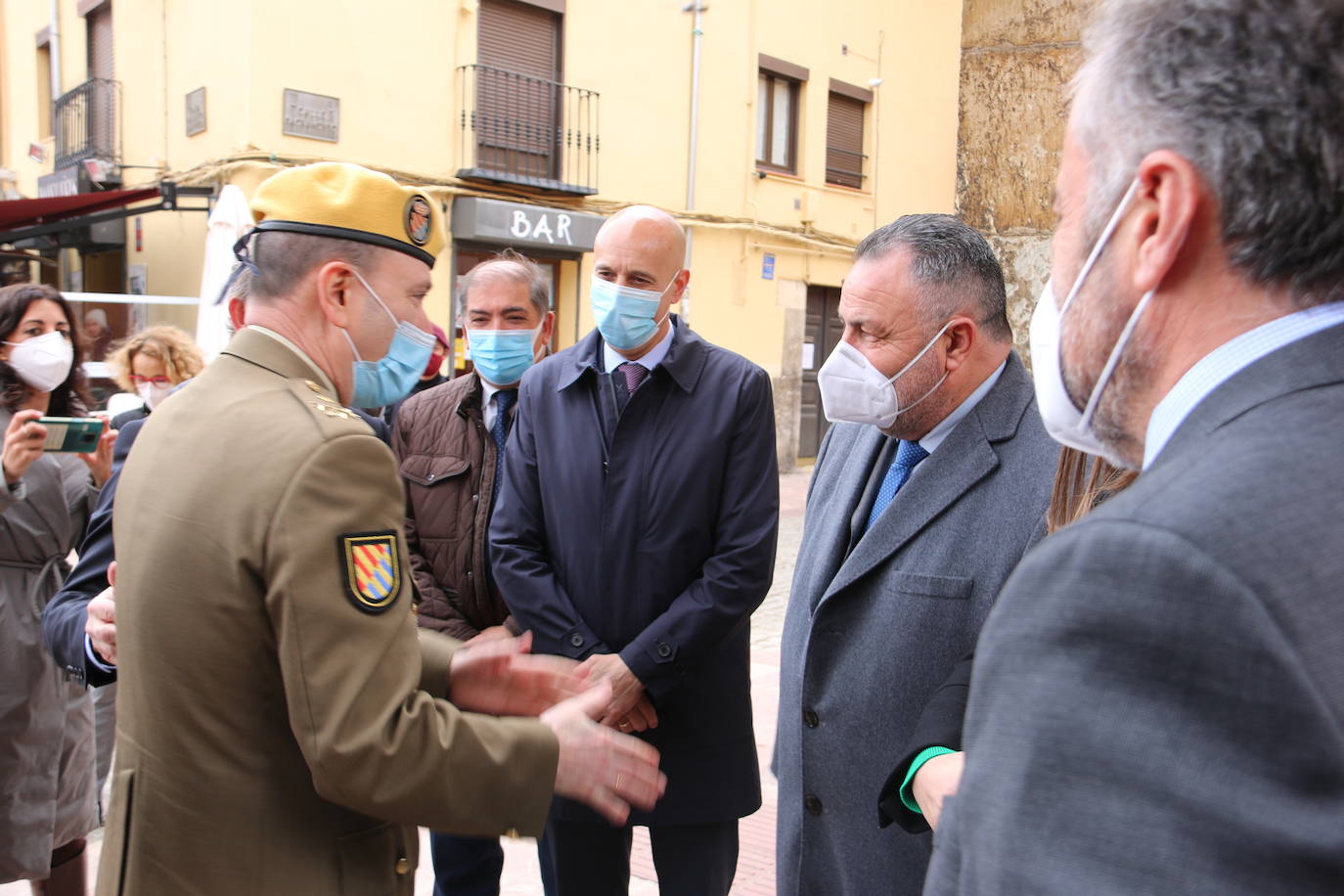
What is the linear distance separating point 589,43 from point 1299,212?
1427 cm

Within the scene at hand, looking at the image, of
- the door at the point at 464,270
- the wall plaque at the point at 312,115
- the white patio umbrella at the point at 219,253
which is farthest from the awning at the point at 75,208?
the white patio umbrella at the point at 219,253

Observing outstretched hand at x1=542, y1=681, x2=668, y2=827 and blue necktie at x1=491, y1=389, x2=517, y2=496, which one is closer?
outstretched hand at x1=542, y1=681, x2=668, y2=827

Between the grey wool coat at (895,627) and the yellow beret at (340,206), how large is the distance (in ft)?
3.52

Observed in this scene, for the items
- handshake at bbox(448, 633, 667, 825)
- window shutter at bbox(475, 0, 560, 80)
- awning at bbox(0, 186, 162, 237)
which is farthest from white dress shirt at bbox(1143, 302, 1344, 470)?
window shutter at bbox(475, 0, 560, 80)

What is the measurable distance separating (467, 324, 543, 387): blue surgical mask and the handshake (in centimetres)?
133

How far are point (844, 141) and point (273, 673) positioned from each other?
17.1 metres

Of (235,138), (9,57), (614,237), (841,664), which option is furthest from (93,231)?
(841,664)

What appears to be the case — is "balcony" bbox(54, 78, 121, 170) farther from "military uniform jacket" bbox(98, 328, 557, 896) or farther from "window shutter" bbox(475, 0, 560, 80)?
"military uniform jacket" bbox(98, 328, 557, 896)

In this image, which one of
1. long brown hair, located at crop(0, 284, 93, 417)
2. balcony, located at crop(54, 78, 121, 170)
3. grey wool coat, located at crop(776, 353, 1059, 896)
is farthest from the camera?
balcony, located at crop(54, 78, 121, 170)

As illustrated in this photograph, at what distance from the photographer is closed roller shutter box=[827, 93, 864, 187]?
56.5 ft

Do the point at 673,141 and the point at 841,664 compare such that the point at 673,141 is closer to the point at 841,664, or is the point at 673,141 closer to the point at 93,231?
the point at 93,231

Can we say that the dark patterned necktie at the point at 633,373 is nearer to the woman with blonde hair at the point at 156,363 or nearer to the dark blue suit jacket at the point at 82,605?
the dark blue suit jacket at the point at 82,605

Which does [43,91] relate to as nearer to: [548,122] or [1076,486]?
[548,122]

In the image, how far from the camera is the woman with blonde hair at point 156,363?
200 inches
